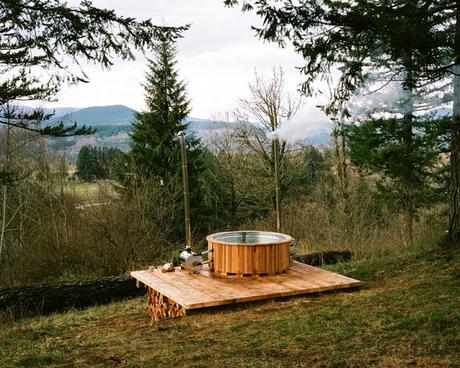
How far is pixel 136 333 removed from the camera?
5.41 metres

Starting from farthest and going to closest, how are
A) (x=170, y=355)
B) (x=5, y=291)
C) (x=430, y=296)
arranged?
(x=5, y=291) < (x=430, y=296) < (x=170, y=355)

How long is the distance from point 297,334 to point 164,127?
676 inches

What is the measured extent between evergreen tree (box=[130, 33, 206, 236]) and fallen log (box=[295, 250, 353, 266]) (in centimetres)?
1006

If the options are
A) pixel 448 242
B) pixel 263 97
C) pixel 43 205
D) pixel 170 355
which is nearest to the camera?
pixel 170 355

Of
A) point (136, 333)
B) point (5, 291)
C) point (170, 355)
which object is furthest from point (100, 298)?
point (170, 355)

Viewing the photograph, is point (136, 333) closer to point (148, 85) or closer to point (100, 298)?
point (100, 298)

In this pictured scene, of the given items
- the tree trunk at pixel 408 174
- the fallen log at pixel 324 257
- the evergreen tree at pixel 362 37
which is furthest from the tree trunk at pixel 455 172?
the tree trunk at pixel 408 174

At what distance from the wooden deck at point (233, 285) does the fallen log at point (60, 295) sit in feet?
7.78

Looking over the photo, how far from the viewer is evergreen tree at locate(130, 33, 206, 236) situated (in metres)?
20.2

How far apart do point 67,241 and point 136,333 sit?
28.1ft

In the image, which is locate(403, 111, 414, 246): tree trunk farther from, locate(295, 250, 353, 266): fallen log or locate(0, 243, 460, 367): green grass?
locate(0, 243, 460, 367): green grass

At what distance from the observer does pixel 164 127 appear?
20.8 metres

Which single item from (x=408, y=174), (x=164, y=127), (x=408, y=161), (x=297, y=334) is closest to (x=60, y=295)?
(x=297, y=334)

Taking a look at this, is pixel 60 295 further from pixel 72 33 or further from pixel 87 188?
pixel 87 188
